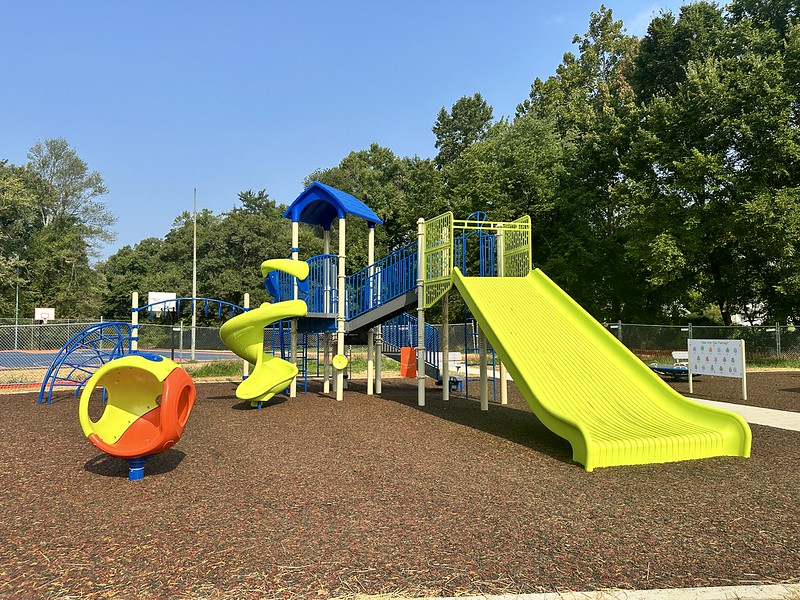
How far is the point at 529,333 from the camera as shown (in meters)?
8.66

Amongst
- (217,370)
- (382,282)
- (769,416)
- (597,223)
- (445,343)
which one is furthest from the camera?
(597,223)

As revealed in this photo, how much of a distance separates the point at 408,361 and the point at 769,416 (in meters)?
7.76

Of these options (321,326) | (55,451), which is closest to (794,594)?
(55,451)

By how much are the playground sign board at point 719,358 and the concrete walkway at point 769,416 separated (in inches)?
36.2

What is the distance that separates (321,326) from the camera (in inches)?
502

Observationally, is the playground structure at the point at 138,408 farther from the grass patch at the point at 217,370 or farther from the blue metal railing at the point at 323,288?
the grass patch at the point at 217,370

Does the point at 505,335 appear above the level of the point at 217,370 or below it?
above

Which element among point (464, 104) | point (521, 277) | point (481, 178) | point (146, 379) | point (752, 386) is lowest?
point (752, 386)

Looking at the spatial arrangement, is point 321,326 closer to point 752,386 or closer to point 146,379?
point 146,379

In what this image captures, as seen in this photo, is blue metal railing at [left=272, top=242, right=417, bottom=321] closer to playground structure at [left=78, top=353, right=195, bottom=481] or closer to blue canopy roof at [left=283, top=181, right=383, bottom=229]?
blue canopy roof at [left=283, top=181, right=383, bottom=229]

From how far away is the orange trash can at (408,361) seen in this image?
13883 mm

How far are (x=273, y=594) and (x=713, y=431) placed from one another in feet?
19.5

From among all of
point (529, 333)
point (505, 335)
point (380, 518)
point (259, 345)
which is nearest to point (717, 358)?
point (529, 333)

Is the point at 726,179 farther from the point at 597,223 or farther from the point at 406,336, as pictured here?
the point at 406,336
